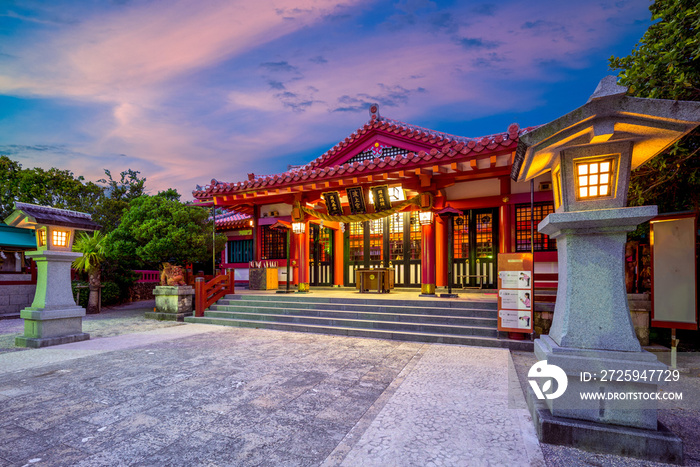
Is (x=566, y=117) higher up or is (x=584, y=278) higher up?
(x=566, y=117)

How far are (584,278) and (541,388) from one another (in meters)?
1.08

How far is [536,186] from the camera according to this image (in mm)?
8477

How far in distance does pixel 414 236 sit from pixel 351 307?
12.8ft

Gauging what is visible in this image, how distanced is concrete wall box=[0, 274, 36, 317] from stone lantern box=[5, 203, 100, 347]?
6.07 meters

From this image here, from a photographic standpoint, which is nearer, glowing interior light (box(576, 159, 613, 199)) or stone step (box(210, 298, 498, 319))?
glowing interior light (box(576, 159, 613, 199))

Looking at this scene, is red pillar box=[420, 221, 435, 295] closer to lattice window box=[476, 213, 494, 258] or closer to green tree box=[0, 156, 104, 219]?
lattice window box=[476, 213, 494, 258]

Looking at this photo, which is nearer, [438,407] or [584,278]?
[584,278]

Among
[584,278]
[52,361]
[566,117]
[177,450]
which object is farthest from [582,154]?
[52,361]

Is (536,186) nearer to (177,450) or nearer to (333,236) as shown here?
(333,236)

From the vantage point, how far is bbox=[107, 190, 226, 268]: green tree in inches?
402

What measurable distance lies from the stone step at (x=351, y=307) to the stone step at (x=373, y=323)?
0.28 m

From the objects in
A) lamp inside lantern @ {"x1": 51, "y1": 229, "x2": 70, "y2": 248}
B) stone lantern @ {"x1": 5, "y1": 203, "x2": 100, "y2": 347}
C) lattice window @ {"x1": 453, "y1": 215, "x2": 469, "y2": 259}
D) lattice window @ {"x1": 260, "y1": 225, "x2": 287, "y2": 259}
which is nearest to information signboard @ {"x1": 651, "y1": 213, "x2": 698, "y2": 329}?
lattice window @ {"x1": 453, "y1": 215, "x2": 469, "y2": 259}

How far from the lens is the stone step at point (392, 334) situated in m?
5.67

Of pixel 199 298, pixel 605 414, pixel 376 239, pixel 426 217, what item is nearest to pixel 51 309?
pixel 199 298
